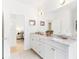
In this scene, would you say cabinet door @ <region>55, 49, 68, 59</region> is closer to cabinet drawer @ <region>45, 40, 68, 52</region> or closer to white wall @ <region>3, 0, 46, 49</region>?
cabinet drawer @ <region>45, 40, 68, 52</region>

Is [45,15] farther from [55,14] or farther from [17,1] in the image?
[17,1]

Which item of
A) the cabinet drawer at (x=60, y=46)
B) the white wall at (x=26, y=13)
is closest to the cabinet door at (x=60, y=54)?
the cabinet drawer at (x=60, y=46)

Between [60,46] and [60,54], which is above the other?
[60,46]

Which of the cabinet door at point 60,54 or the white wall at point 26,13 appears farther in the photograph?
the white wall at point 26,13

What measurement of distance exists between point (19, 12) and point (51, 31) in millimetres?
1888

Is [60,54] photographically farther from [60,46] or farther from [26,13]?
[26,13]

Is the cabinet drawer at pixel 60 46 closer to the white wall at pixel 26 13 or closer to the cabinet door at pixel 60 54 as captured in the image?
the cabinet door at pixel 60 54

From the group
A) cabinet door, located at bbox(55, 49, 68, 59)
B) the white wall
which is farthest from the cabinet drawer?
the white wall

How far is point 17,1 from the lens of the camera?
414 centimetres

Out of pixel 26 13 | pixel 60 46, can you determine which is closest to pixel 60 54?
pixel 60 46

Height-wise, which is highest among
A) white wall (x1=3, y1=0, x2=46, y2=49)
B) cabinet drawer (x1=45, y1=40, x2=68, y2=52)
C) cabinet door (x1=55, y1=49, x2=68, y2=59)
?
white wall (x1=3, y1=0, x2=46, y2=49)

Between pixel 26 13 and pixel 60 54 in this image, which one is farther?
pixel 26 13

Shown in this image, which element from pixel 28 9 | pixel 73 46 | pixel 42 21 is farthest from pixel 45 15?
pixel 73 46

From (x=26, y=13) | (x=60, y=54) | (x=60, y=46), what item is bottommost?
(x=60, y=54)
